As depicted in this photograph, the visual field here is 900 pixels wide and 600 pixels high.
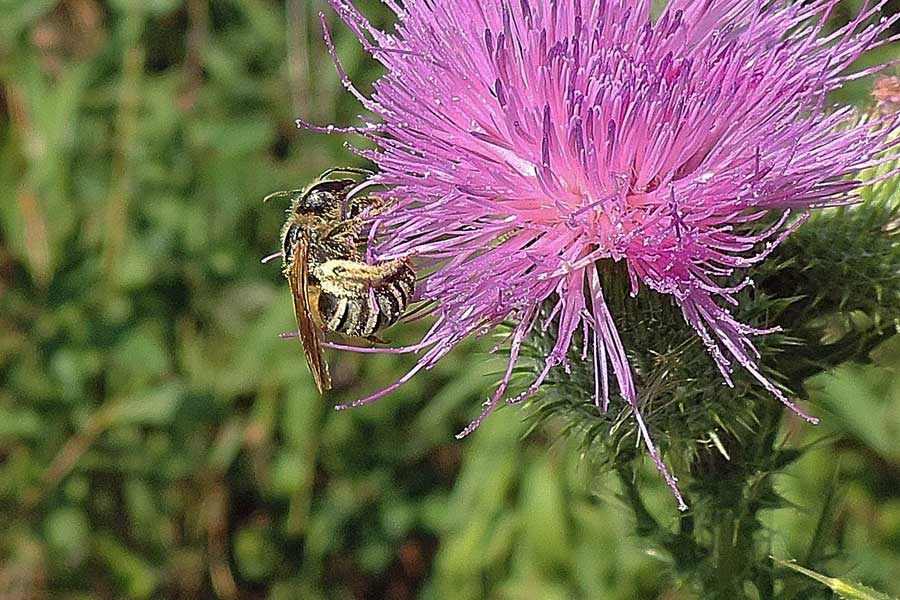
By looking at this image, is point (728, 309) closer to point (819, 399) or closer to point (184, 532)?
point (819, 399)

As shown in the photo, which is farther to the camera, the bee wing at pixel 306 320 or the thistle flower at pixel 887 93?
the thistle flower at pixel 887 93

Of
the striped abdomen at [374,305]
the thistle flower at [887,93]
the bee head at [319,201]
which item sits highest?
the bee head at [319,201]

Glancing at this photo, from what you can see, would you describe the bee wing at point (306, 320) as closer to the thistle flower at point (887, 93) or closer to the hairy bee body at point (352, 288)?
the hairy bee body at point (352, 288)

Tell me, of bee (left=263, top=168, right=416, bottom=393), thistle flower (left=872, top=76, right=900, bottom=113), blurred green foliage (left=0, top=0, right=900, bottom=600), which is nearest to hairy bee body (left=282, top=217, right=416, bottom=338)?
bee (left=263, top=168, right=416, bottom=393)

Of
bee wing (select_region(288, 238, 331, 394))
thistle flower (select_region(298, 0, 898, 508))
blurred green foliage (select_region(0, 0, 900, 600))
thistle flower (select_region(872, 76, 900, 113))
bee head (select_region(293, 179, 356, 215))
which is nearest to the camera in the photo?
thistle flower (select_region(298, 0, 898, 508))

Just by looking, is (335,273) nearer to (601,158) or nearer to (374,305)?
(374,305)

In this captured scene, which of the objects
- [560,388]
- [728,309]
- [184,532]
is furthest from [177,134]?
[728,309]

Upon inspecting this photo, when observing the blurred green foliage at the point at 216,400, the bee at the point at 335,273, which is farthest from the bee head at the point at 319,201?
the blurred green foliage at the point at 216,400

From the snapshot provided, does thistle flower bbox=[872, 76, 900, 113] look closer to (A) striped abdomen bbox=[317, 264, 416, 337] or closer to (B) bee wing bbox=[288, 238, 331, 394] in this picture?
(A) striped abdomen bbox=[317, 264, 416, 337]

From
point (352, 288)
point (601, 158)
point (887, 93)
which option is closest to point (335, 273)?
point (352, 288)
